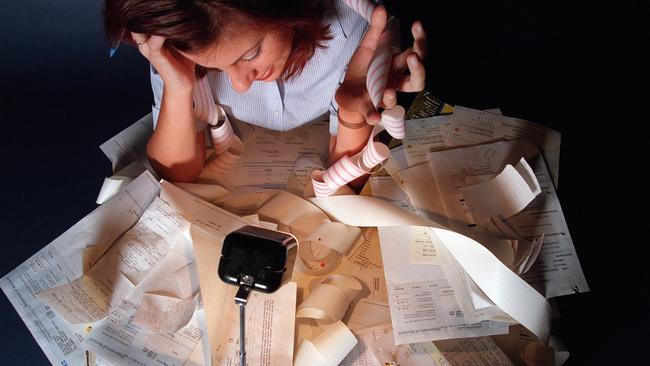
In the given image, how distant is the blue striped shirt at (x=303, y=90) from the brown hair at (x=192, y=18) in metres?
0.20

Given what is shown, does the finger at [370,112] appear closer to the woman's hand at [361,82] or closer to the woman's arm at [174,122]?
the woman's hand at [361,82]

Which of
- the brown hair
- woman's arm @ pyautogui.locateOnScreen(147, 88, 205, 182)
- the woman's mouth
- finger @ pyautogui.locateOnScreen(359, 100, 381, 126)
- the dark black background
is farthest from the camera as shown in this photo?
the dark black background

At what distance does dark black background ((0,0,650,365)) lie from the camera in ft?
4.73

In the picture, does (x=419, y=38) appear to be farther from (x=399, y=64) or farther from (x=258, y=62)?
(x=258, y=62)

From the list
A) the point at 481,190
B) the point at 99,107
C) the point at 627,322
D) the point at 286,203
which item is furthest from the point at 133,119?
the point at 627,322

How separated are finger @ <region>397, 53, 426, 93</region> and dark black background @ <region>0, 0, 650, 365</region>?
69 centimetres

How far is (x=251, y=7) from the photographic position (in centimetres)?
94

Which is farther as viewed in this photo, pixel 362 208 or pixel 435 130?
pixel 435 130

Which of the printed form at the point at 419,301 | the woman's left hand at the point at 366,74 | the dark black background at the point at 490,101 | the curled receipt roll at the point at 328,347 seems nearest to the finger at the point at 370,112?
the woman's left hand at the point at 366,74

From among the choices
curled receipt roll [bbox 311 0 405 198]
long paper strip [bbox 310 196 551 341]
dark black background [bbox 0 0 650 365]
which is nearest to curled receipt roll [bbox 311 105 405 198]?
curled receipt roll [bbox 311 0 405 198]

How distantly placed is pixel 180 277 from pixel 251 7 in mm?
511

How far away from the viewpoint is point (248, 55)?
3.37 ft

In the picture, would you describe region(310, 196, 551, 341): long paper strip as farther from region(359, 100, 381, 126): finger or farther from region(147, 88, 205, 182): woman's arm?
region(147, 88, 205, 182): woman's arm

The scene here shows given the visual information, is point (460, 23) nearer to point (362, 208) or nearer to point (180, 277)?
point (362, 208)
